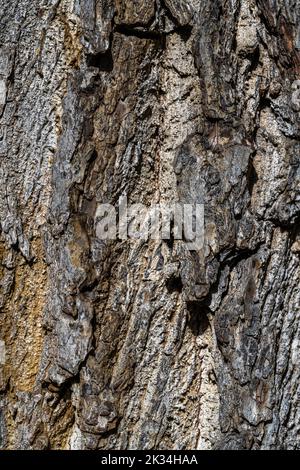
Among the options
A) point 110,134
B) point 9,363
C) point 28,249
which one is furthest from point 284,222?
point 9,363

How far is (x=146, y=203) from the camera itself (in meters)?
1.50

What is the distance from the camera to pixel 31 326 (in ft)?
4.95

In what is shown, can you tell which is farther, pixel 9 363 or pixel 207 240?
pixel 9 363

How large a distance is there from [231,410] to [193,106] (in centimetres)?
72

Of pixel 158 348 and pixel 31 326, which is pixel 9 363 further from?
pixel 158 348

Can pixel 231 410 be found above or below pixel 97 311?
below

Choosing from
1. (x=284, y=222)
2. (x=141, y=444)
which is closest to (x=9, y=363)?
(x=141, y=444)

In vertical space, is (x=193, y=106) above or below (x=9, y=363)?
above

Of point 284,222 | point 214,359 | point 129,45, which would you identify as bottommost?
point 214,359

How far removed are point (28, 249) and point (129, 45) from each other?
529 millimetres

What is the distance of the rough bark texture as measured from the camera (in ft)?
4.57

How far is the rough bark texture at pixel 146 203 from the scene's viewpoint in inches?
54.8

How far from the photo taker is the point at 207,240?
1.40m
